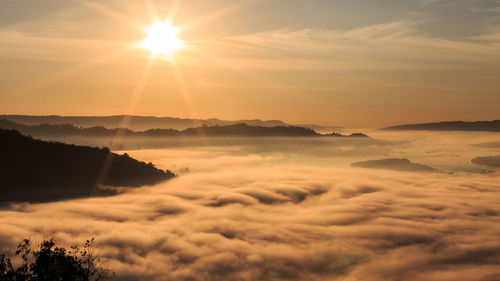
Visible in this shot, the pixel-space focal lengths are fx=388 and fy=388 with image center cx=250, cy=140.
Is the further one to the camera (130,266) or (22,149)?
(22,149)

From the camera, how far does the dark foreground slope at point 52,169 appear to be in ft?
455

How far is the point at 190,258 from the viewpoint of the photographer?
440 feet

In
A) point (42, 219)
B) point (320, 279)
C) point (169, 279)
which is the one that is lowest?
point (320, 279)

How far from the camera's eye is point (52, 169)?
145625mm

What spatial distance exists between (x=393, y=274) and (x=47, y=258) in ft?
503

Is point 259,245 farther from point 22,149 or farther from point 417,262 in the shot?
point 22,149

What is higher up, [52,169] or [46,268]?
[46,268]

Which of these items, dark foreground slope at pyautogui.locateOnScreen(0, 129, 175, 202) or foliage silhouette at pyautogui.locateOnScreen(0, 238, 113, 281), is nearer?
foliage silhouette at pyautogui.locateOnScreen(0, 238, 113, 281)

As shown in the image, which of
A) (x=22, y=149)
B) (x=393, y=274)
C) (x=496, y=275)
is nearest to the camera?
(x=496, y=275)

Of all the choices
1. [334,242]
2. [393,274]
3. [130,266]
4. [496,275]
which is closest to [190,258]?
[130,266]

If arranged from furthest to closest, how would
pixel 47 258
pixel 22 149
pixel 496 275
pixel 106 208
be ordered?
pixel 106 208
pixel 22 149
pixel 496 275
pixel 47 258

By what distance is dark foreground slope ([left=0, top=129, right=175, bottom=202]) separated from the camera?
139 metres

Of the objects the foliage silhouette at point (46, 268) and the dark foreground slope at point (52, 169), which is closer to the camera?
the foliage silhouette at point (46, 268)

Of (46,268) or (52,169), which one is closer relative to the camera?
(46,268)
